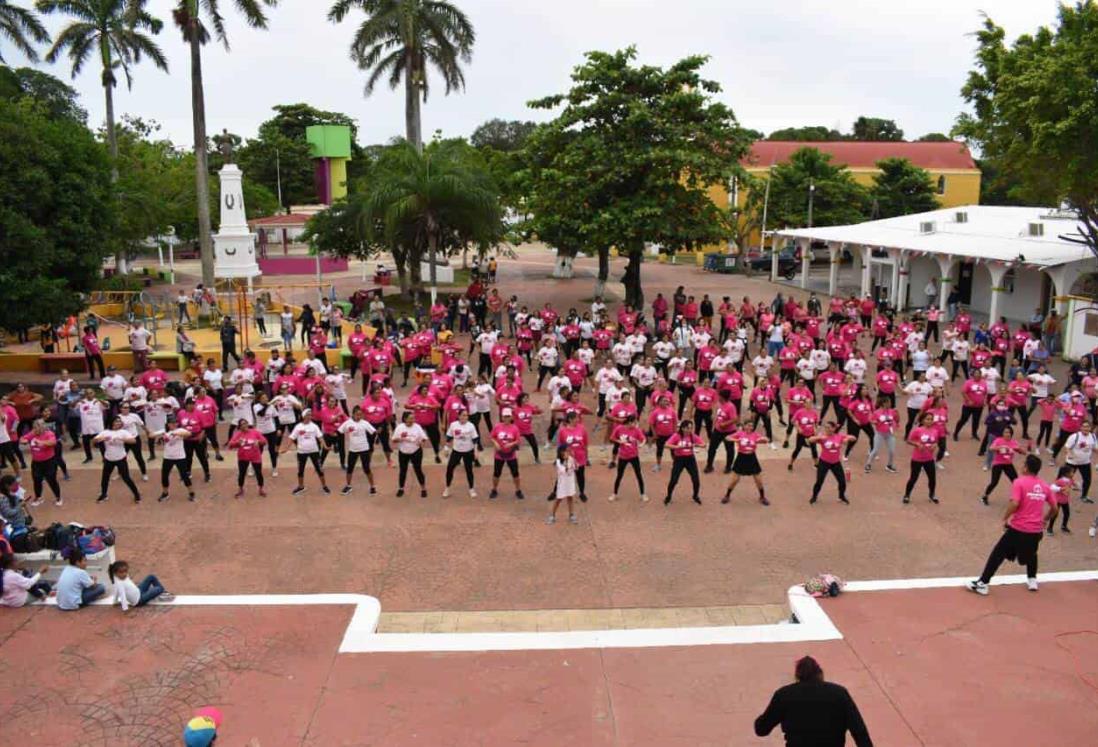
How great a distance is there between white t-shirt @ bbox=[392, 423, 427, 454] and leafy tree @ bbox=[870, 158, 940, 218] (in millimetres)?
42806

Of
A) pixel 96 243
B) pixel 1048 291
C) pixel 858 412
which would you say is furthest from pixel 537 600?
pixel 1048 291

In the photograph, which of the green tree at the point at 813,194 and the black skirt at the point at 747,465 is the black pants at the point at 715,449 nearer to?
the black skirt at the point at 747,465

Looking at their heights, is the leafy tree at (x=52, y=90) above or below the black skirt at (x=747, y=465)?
above

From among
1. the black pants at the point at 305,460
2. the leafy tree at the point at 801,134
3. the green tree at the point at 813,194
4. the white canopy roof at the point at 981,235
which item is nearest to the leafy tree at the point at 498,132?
the leafy tree at the point at 801,134

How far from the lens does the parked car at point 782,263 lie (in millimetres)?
44594

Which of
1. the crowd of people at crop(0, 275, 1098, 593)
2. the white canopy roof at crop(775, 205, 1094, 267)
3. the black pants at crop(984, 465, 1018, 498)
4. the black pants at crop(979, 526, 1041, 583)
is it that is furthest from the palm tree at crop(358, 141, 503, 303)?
the black pants at crop(979, 526, 1041, 583)

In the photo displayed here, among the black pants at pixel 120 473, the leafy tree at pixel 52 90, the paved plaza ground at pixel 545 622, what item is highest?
the leafy tree at pixel 52 90

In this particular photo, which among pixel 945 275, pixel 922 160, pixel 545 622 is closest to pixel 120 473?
pixel 545 622

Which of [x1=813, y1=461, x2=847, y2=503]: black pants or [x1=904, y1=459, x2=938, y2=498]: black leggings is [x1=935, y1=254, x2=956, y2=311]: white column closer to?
[x1=904, y1=459, x2=938, y2=498]: black leggings

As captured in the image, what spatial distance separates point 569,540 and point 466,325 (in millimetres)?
15409

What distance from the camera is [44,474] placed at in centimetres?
1295

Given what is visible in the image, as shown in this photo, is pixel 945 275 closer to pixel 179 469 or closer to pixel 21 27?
pixel 179 469

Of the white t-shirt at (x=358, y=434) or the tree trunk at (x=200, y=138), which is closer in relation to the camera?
the white t-shirt at (x=358, y=434)

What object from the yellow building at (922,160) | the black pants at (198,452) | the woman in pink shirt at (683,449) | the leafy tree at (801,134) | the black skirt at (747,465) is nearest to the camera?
the woman in pink shirt at (683,449)
